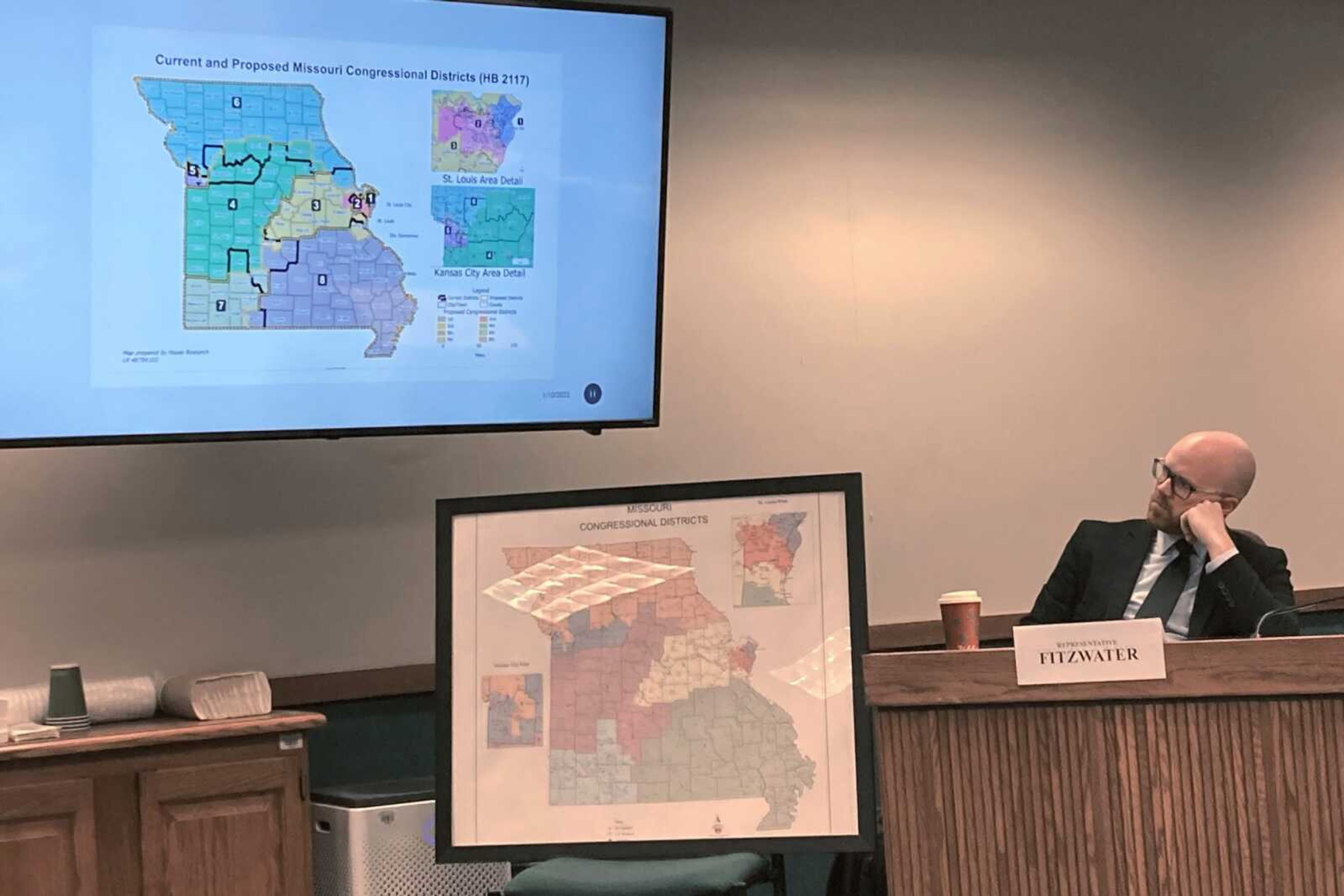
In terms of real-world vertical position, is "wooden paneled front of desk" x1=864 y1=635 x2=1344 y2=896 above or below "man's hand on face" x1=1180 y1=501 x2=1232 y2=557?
below

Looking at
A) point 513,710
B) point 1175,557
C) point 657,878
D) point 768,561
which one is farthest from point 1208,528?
point 513,710

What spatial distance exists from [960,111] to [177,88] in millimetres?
2275

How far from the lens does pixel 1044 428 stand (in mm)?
4555

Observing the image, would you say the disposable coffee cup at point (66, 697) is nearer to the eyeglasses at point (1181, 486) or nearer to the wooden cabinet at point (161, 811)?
the wooden cabinet at point (161, 811)

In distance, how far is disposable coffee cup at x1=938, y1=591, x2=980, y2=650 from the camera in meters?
2.14

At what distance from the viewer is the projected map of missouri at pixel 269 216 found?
122 inches

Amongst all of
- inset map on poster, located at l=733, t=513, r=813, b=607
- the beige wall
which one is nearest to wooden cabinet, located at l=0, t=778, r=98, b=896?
the beige wall

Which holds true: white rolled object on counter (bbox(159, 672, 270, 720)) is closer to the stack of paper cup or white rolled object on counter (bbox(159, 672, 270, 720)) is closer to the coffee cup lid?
the stack of paper cup

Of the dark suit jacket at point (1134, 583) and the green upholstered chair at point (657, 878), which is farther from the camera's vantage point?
the dark suit jacket at point (1134, 583)

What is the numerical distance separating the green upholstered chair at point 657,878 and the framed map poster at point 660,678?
23.0 inches

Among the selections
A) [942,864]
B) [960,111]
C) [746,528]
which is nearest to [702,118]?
[960,111]

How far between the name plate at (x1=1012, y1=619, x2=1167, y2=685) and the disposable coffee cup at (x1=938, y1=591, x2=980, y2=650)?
0.25 m

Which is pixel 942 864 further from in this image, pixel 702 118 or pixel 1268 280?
pixel 1268 280

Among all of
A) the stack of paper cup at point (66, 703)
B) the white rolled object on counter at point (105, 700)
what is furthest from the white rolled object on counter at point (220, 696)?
the stack of paper cup at point (66, 703)
